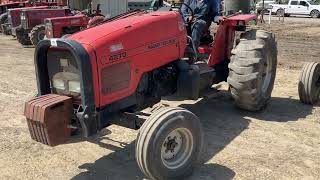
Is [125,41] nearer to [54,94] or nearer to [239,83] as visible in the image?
[54,94]

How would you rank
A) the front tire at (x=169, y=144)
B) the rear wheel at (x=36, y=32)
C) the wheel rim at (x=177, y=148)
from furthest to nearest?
the rear wheel at (x=36, y=32) < the wheel rim at (x=177, y=148) < the front tire at (x=169, y=144)

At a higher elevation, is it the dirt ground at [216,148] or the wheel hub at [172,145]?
the wheel hub at [172,145]

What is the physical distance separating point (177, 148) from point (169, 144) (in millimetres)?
152

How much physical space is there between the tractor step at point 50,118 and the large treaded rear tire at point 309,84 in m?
4.12

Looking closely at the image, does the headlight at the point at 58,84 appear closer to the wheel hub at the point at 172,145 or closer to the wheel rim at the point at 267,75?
the wheel hub at the point at 172,145

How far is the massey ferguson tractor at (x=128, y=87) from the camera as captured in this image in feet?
13.9

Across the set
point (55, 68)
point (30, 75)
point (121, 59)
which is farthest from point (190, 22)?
point (30, 75)

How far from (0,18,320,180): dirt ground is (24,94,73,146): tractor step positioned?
27 cm

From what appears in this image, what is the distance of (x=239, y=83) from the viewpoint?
6.20m

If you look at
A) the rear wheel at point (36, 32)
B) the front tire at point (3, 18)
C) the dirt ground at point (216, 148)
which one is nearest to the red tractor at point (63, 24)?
the rear wheel at point (36, 32)

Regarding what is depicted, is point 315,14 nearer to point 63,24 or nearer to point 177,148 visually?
point 63,24

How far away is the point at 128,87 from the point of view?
4.82 metres

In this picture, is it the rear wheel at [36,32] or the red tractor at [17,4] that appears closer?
the rear wheel at [36,32]

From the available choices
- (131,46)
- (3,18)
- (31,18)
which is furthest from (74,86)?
(3,18)
